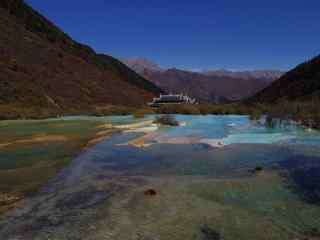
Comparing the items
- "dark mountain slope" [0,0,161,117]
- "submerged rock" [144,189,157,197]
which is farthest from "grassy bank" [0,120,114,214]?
"dark mountain slope" [0,0,161,117]

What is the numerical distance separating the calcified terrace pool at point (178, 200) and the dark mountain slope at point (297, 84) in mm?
44712

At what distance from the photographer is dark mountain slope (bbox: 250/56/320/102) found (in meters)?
53.0

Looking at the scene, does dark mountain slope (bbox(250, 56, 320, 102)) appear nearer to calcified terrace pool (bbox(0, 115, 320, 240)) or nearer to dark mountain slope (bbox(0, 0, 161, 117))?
dark mountain slope (bbox(0, 0, 161, 117))

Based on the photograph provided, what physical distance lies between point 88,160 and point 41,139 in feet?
18.0

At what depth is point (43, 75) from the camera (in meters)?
53.5

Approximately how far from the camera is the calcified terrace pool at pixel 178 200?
461 cm

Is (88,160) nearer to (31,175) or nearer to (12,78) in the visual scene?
(31,175)

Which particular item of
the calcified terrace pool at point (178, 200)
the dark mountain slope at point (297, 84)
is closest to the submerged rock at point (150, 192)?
the calcified terrace pool at point (178, 200)

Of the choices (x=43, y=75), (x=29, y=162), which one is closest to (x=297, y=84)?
(x=43, y=75)

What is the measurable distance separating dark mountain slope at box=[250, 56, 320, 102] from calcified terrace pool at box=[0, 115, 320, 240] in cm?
4471

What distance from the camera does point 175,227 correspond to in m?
4.78

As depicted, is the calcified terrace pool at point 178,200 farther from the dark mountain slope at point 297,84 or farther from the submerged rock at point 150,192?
the dark mountain slope at point 297,84

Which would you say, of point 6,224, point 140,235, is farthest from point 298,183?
point 6,224

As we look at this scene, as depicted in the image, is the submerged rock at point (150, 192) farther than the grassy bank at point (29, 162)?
No
